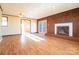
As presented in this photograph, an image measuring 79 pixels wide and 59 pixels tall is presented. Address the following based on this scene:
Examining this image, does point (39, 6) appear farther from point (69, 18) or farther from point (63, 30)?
point (63, 30)

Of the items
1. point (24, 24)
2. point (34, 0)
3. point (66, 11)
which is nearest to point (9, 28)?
point (24, 24)

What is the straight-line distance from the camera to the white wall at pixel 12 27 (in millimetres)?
8172

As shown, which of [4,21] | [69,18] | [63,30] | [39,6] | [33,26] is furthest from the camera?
[33,26]

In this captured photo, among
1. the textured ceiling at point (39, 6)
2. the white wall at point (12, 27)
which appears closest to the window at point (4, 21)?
the white wall at point (12, 27)

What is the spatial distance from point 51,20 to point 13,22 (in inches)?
133

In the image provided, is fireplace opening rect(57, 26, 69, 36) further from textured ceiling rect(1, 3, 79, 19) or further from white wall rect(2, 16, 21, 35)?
white wall rect(2, 16, 21, 35)

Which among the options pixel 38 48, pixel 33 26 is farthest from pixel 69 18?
pixel 33 26

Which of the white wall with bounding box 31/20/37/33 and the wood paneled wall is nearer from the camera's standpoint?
the wood paneled wall

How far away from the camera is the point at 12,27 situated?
8703 millimetres

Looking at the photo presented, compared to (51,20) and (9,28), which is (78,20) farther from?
(9,28)

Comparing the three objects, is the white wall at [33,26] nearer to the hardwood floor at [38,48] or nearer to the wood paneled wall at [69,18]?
the wood paneled wall at [69,18]

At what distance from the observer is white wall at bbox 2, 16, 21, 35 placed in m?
8.17

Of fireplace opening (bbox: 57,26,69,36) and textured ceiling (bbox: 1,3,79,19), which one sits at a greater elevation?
textured ceiling (bbox: 1,3,79,19)

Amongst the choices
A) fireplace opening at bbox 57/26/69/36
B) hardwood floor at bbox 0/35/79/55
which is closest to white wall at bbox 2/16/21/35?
hardwood floor at bbox 0/35/79/55
